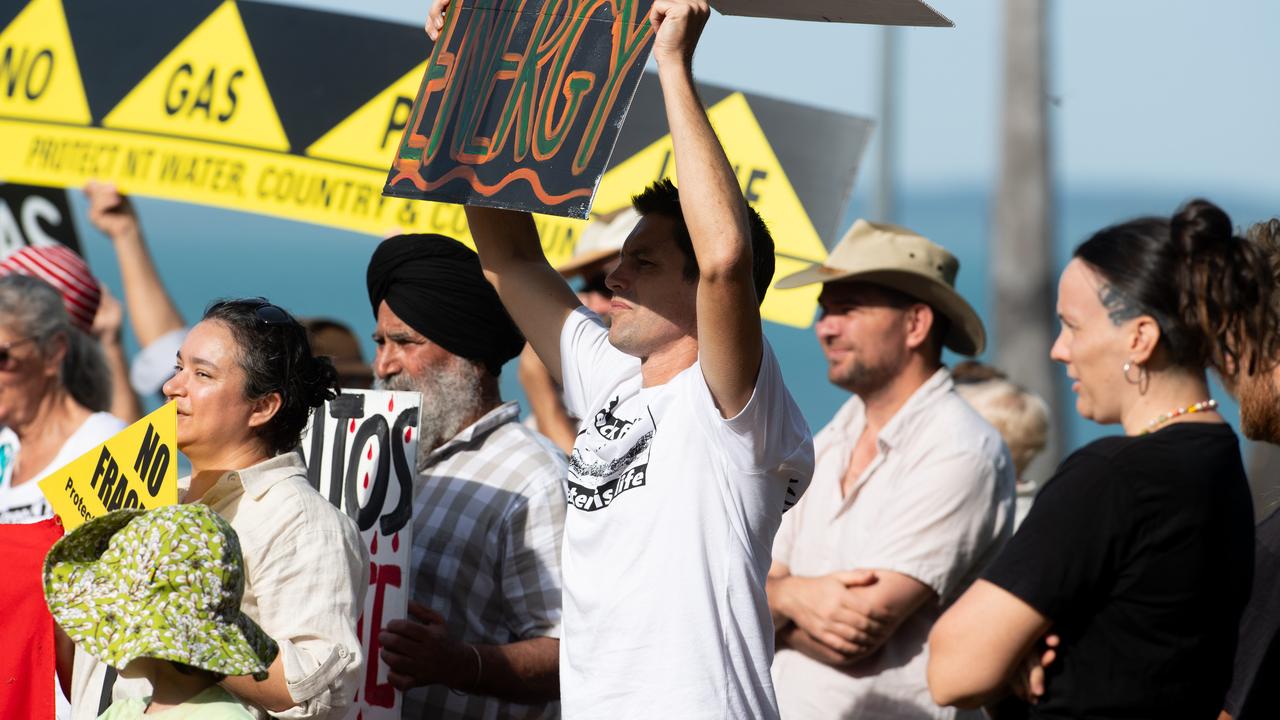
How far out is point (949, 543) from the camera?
3785 millimetres

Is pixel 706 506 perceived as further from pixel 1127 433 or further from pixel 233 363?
pixel 233 363

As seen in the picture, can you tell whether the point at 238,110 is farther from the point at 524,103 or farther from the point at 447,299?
the point at 524,103

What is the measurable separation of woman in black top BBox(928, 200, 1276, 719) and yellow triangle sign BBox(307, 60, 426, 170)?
2.95m

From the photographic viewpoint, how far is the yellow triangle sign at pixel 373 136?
5137mm

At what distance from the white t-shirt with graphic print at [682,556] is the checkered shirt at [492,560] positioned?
74cm

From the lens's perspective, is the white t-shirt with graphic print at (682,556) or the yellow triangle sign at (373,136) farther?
the yellow triangle sign at (373,136)

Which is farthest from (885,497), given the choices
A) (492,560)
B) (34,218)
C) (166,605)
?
(34,218)

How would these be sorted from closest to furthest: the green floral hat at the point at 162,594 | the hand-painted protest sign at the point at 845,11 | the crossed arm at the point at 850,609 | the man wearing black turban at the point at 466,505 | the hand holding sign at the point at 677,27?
the green floral hat at the point at 162,594 < the hand holding sign at the point at 677,27 < the hand-painted protest sign at the point at 845,11 < the man wearing black turban at the point at 466,505 < the crossed arm at the point at 850,609

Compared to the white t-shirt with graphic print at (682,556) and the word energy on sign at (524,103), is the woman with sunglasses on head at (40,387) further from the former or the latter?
the white t-shirt with graphic print at (682,556)

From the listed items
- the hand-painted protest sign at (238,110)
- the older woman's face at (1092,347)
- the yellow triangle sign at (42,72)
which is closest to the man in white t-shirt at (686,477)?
the older woman's face at (1092,347)

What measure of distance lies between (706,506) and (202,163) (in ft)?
10.4

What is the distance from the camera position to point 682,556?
256 centimetres

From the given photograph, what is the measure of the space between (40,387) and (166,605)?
2746 millimetres

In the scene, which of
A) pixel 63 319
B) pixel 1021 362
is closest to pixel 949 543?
pixel 63 319
